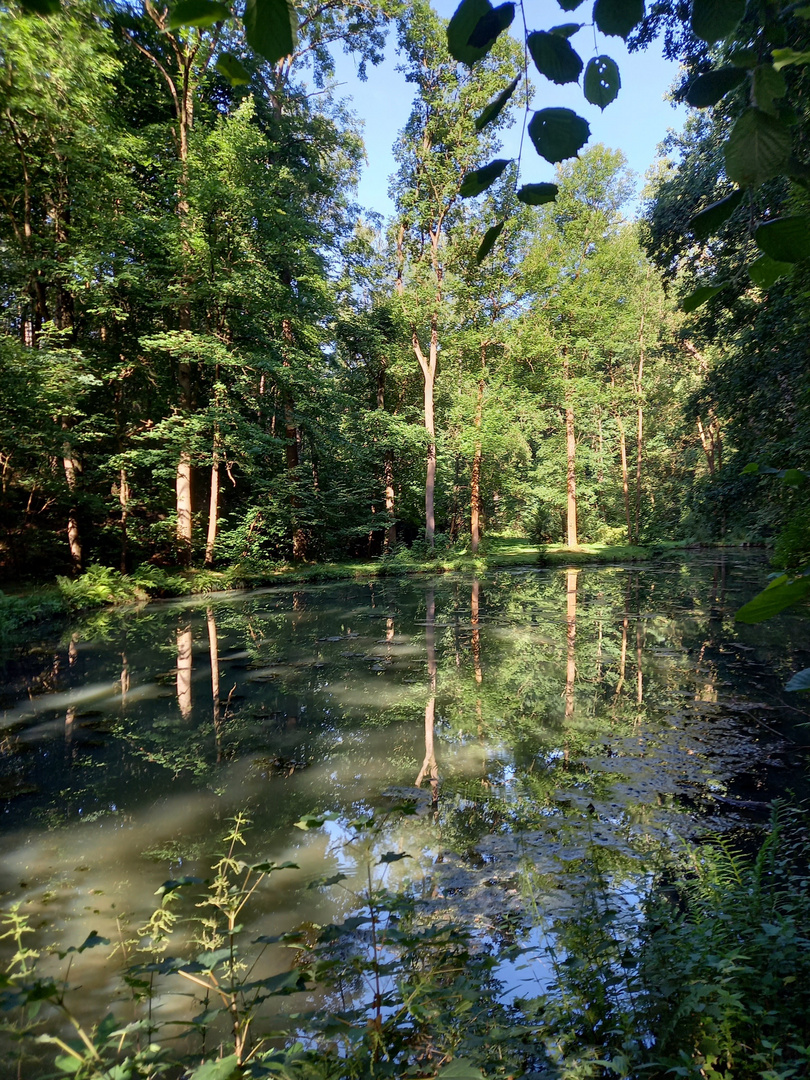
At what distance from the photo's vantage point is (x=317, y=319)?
20531 millimetres

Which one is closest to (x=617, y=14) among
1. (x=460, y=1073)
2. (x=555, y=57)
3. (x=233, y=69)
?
(x=555, y=57)

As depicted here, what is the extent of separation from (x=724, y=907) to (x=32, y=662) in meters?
8.33

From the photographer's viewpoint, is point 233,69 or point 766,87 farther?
point 233,69

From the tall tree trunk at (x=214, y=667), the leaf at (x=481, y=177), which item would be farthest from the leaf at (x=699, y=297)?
the tall tree trunk at (x=214, y=667)

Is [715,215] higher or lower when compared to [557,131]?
lower

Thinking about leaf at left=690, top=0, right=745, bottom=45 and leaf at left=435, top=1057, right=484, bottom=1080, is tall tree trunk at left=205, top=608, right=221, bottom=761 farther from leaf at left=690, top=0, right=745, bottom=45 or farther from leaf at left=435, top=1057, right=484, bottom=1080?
leaf at left=690, top=0, right=745, bottom=45

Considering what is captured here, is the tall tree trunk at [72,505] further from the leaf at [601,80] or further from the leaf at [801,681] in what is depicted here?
the leaf at [801,681]

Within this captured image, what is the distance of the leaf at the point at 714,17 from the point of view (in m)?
0.77

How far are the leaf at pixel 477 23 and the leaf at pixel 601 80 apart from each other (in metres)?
0.18

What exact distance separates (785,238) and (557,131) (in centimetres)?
40

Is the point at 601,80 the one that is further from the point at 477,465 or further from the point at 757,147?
the point at 477,465

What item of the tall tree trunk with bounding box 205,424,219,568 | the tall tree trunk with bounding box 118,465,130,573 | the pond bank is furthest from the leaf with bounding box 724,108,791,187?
the tall tree trunk with bounding box 118,465,130,573

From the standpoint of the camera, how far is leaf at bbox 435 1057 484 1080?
1168 millimetres

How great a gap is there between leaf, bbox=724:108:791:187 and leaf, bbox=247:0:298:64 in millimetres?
602
